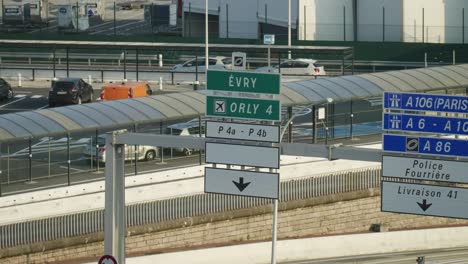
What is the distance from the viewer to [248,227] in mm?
41875

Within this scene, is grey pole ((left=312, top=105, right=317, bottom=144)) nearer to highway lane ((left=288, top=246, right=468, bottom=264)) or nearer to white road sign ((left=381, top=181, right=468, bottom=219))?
highway lane ((left=288, top=246, right=468, bottom=264))

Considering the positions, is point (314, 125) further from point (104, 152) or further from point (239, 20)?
point (239, 20)

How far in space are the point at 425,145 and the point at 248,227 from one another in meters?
19.9

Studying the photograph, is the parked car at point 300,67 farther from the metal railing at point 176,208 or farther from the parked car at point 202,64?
the metal railing at point 176,208

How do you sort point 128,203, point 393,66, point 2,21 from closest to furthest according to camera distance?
point 128,203, point 393,66, point 2,21

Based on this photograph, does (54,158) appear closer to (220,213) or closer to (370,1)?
(220,213)

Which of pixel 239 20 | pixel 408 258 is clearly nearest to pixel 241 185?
pixel 408 258

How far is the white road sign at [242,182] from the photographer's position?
76.5 ft

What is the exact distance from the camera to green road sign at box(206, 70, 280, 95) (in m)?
23.9

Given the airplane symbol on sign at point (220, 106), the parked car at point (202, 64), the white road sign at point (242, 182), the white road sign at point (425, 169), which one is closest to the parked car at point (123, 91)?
the parked car at point (202, 64)

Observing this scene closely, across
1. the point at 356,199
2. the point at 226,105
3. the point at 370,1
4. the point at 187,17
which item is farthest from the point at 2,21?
the point at 226,105

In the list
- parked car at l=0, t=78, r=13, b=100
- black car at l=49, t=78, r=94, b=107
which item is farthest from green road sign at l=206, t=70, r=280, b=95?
parked car at l=0, t=78, r=13, b=100

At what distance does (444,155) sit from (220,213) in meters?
19.4

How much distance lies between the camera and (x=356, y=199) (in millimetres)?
44438
